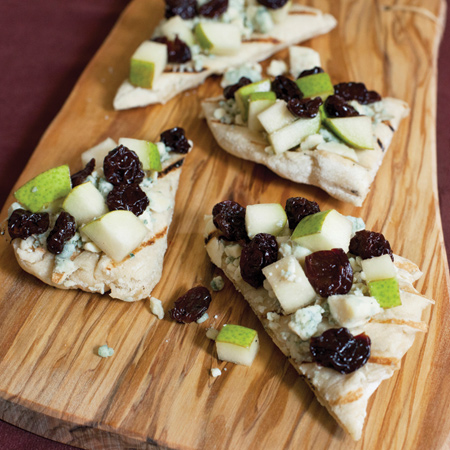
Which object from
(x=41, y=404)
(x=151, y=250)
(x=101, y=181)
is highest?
(x=101, y=181)

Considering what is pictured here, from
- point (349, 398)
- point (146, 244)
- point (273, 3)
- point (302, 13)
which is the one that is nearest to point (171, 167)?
point (146, 244)

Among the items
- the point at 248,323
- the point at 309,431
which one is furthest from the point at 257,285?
the point at 309,431

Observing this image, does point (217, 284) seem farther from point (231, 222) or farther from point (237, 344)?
point (237, 344)

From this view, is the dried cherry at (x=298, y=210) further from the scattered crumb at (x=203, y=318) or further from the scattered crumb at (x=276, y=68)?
the scattered crumb at (x=276, y=68)

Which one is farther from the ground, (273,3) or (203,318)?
(273,3)

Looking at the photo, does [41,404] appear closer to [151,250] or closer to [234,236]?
[151,250]

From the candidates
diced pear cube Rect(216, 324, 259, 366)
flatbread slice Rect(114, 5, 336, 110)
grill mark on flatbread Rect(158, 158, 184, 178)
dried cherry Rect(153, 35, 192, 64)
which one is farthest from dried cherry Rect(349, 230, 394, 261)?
dried cherry Rect(153, 35, 192, 64)
